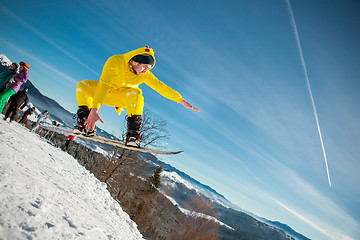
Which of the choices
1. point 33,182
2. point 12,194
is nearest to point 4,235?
point 12,194

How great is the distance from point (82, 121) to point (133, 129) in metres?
1.01

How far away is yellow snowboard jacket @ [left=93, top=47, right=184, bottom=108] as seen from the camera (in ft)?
9.70

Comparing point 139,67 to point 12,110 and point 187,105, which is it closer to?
point 187,105

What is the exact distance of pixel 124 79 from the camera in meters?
3.34

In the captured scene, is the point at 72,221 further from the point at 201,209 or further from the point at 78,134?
the point at 201,209

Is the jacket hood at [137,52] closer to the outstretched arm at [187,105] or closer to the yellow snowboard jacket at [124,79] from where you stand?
the yellow snowboard jacket at [124,79]

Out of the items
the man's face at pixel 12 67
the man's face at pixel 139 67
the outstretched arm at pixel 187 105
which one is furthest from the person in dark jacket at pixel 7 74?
the outstretched arm at pixel 187 105

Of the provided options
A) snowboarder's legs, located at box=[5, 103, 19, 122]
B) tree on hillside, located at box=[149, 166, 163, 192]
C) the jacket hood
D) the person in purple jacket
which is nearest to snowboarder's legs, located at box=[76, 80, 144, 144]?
the jacket hood

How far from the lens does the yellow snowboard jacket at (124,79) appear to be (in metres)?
2.96

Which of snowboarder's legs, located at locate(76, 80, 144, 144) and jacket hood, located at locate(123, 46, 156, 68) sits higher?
jacket hood, located at locate(123, 46, 156, 68)

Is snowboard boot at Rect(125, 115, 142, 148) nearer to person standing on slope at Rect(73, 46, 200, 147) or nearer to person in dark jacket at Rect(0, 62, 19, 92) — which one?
person standing on slope at Rect(73, 46, 200, 147)

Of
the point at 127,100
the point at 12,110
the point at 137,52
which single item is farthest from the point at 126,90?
the point at 12,110

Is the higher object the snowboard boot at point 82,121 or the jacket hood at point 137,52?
the jacket hood at point 137,52

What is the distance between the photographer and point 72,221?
2.25 metres
